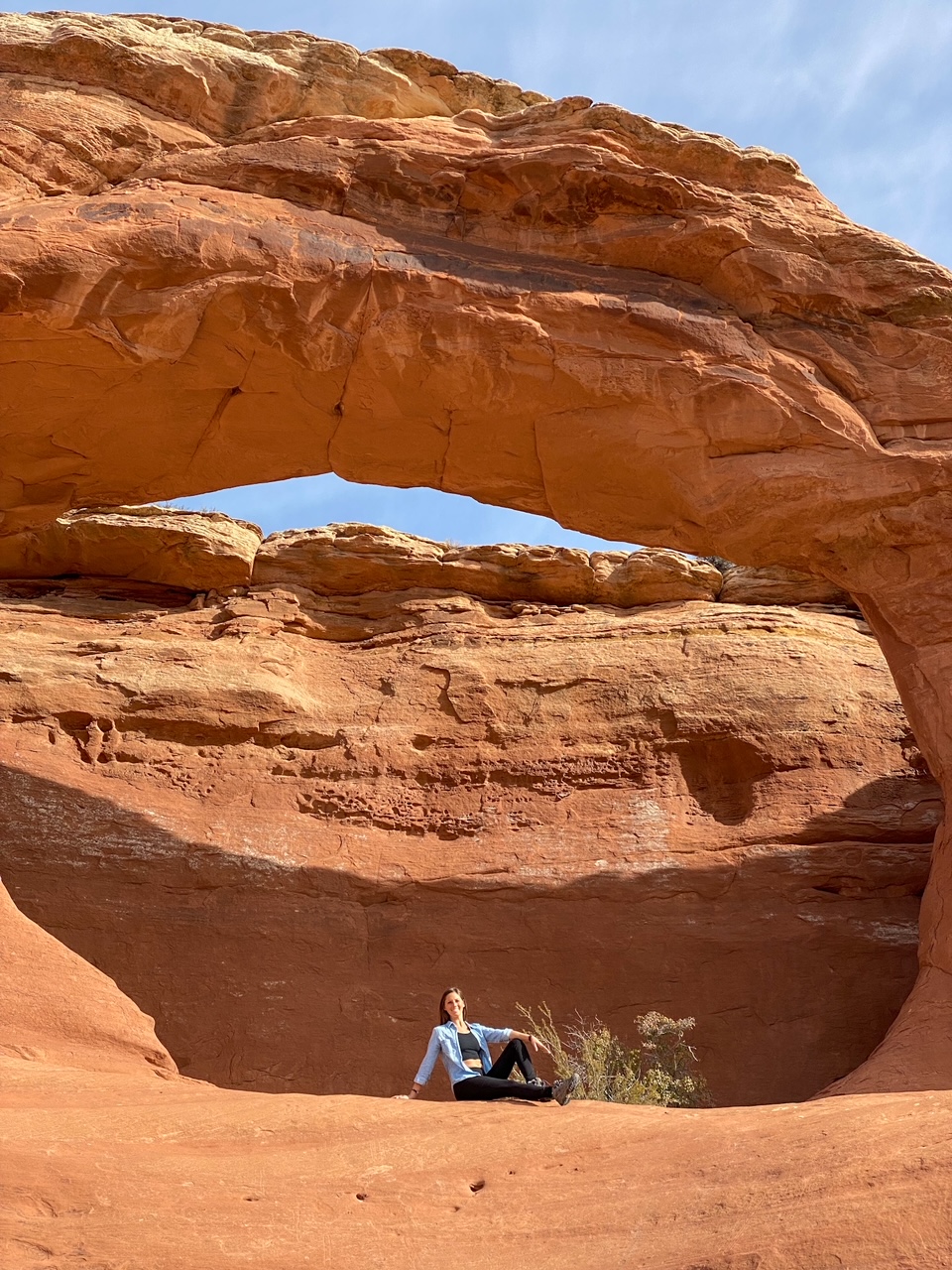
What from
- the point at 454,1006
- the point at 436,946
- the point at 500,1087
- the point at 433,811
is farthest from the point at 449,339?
the point at 500,1087

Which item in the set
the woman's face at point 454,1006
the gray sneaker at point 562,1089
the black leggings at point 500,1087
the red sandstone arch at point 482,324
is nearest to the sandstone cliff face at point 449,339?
the red sandstone arch at point 482,324

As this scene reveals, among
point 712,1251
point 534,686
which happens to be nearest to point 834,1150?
point 712,1251

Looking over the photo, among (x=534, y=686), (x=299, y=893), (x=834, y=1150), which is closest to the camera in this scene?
(x=834, y=1150)

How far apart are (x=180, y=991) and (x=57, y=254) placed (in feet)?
20.8

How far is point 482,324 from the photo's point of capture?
33.8ft

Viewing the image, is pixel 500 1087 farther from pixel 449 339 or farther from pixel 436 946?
pixel 449 339

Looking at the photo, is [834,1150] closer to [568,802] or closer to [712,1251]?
[712,1251]

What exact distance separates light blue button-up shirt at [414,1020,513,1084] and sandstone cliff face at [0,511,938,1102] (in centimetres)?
413

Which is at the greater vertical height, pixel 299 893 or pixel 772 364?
pixel 772 364

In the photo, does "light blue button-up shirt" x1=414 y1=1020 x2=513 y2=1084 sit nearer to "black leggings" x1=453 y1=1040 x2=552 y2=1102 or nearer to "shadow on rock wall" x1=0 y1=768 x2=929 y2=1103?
"black leggings" x1=453 y1=1040 x2=552 y2=1102

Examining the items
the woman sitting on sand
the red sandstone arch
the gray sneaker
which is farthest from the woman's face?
the red sandstone arch

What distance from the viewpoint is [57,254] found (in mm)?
9680

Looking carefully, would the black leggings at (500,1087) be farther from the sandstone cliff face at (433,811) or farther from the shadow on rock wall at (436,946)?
the sandstone cliff face at (433,811)

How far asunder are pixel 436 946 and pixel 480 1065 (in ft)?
16.6
